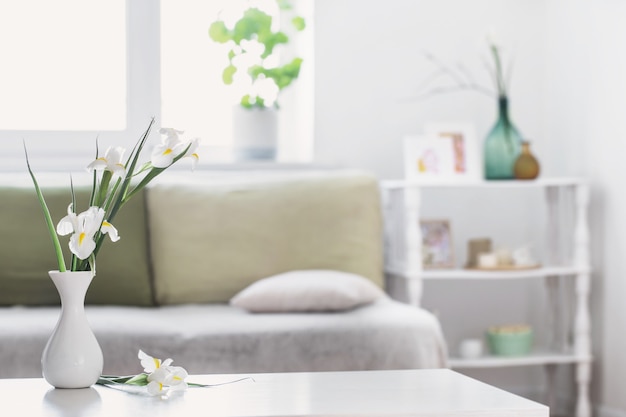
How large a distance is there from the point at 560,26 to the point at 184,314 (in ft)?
5.97

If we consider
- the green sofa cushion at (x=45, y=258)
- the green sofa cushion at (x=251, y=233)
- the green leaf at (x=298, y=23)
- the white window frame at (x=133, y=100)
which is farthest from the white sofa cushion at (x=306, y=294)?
the green leaf at (x=298, y=23)

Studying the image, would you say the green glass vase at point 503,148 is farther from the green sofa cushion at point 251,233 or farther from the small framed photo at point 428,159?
the green sofa cushion at point 251,233

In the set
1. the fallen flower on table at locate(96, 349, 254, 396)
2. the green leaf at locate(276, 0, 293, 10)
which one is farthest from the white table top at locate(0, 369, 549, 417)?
the green leaf at locate(276, 0, 293, 10)

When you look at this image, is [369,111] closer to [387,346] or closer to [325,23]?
[325,23]

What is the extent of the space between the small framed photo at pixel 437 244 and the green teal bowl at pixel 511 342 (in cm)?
29

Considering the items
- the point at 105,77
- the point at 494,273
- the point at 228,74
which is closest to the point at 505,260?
the point at 494,273

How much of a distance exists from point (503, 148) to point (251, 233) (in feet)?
3.05

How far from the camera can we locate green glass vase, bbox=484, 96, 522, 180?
3488mm

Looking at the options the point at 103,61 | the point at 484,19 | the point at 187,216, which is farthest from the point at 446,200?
the point at 103,61

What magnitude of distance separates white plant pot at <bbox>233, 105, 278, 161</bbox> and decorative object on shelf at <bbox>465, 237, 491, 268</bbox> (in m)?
0.78

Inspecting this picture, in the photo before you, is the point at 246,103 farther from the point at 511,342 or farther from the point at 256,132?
the point at 511,342

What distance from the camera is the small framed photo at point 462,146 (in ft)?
11.6

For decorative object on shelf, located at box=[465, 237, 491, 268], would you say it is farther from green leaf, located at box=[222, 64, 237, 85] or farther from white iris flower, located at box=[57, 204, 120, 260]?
white iris flower, located at box=[57, 204, 120, 260]

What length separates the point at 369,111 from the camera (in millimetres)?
3738
